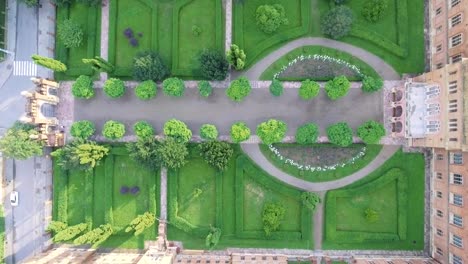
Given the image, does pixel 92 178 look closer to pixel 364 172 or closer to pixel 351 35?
pixel 364 172

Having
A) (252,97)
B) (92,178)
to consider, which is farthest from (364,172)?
(92,178)

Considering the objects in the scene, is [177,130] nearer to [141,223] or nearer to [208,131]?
[208,131]

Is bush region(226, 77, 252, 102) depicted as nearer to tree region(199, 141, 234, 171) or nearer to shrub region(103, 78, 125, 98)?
tree region(199, 141, 234, 171)

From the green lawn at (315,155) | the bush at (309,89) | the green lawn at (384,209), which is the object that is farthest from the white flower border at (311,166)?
the bush at (309,89)

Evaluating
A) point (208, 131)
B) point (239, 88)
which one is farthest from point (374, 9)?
point (208, 131)

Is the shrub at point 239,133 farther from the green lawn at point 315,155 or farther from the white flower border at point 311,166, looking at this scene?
the white flower border at point 311,166

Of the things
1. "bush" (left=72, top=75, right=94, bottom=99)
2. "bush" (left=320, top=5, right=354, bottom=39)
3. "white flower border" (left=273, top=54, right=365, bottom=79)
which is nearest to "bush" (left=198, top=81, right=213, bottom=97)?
"white flower border" (left=273, top=54, right=365, bottom=79)
